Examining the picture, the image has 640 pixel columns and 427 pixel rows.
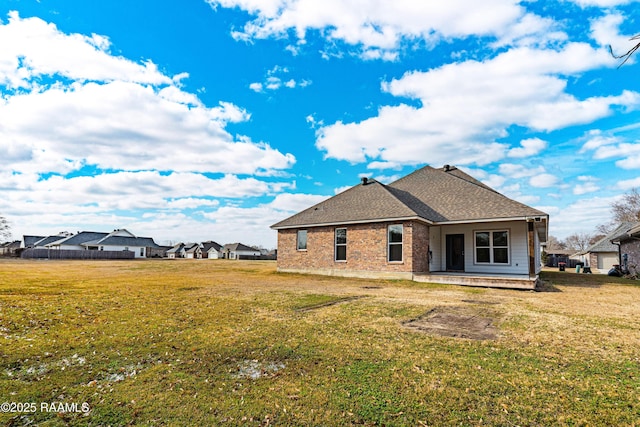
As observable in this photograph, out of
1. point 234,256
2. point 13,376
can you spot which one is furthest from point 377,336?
point 234,256

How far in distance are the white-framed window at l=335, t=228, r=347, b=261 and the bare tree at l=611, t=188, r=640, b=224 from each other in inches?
1782

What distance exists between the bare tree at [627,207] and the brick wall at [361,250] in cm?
4406

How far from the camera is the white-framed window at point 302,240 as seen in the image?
19.9 m

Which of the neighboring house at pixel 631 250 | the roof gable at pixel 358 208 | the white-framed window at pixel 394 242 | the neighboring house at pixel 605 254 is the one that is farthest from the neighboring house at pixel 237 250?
the neighboring house at pixel 631 250

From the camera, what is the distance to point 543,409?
3219 millimetres

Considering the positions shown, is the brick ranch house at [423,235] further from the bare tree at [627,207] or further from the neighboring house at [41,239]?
the neighboring house at [41,239]

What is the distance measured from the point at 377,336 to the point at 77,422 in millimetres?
4023

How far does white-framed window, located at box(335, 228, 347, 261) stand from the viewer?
18050 millimetres

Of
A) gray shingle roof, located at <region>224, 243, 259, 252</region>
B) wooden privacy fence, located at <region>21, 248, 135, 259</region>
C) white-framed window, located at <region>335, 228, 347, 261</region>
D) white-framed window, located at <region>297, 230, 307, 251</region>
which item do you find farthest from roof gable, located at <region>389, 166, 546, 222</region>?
gray shingle roof, located at <region>224, 243, 259, 252</region>

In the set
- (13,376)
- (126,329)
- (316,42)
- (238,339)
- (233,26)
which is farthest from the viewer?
(316,42)

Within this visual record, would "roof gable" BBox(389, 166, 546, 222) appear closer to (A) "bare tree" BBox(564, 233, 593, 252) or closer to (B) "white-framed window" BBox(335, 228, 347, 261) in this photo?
(B) "white-framed window" BBox(335, 228, 347, 261)

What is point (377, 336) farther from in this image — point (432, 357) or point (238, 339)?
→ point (238, 339)

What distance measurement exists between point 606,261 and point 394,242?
105ft

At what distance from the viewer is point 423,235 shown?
16656 mm
